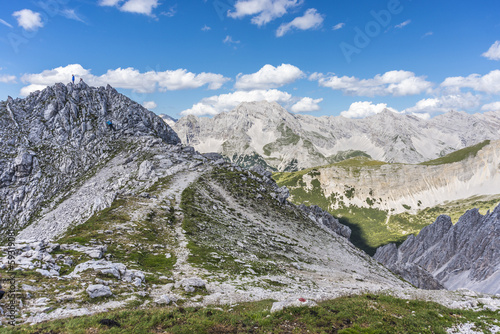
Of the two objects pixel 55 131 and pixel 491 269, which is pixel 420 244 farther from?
pixel 55 131

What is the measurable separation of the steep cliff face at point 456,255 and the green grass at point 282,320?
373 feet

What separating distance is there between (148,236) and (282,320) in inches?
1241

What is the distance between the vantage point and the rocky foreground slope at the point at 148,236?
25.9 m

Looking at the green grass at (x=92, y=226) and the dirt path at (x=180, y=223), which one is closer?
the dirt path at (x=180, y=223)

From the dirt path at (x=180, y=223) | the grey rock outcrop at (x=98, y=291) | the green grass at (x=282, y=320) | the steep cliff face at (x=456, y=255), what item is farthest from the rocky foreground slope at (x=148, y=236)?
the steep cliff face at (x=456, y=255)

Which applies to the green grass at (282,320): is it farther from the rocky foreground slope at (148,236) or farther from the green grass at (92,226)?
the green grass at (92,226)

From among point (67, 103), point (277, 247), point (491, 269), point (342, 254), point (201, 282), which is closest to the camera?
point (201, 282)

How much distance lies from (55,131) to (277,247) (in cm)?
12766

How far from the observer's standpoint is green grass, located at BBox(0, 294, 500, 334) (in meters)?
17.2

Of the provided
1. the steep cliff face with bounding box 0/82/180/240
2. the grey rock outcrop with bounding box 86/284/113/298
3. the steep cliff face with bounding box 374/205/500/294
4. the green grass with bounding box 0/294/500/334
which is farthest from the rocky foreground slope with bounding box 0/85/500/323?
the steep cliff face with bounding box 374/205/500/294

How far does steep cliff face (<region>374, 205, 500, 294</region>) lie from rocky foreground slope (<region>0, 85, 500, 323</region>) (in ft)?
186

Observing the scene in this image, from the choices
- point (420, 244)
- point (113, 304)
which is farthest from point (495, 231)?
point (113, 304)

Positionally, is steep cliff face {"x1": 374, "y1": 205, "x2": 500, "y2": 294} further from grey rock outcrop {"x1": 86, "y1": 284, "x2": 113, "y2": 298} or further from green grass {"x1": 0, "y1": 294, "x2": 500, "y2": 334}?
grey rock outcrop {"x1": 86, "y1": 284, "x2": 113, "y2": 298}

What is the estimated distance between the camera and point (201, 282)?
29875 mm
